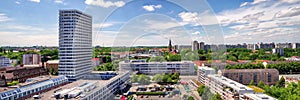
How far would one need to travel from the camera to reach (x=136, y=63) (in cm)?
1036

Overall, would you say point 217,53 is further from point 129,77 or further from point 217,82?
point 129,77

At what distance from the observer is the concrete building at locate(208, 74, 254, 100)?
4434 millimetres

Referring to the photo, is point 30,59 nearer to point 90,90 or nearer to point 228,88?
point 90,90

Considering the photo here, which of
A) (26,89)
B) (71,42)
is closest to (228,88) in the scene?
(26,89)

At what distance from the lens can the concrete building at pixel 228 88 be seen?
443 cm

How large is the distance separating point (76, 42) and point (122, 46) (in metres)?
2.09

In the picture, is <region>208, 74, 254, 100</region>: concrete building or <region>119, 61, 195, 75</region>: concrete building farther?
<region>119, 61, 195, 75</region>: concrete building

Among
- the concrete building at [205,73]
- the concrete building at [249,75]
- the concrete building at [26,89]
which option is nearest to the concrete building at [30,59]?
the concrete building at [26,89]

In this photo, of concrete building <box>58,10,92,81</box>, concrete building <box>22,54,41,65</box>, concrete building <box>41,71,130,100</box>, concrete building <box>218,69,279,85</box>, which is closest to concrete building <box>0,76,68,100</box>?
concrete building <box>58,10,92,81</box>

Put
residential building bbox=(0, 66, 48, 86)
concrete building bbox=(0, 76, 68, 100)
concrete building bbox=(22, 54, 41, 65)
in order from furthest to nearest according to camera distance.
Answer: concrete building bbox=(22, 54, 41, 65)
residential building bbox=(0, 66, 48, 86)
concrete building bbox=(0, 76, 68, 100)

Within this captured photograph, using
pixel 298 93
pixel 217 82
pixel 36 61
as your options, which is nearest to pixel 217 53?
pixel 217 82

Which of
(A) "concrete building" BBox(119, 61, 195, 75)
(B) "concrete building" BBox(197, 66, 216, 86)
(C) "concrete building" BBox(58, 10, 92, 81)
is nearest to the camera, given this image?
(B) "concrete building" BBox(197, 66, 216, 86)

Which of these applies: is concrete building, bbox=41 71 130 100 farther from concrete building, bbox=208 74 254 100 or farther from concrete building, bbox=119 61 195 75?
concrete building, bbox=119 61 195 75

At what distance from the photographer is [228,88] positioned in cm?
490
